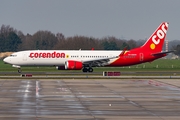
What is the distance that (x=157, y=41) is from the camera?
69000 millimetres

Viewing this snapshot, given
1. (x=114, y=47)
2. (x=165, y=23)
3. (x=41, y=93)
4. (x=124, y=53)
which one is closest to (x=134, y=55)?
(x=124, y=53)

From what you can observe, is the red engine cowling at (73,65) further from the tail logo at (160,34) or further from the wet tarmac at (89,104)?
the wet tarmac at (89,104)

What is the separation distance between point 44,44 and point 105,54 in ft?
381

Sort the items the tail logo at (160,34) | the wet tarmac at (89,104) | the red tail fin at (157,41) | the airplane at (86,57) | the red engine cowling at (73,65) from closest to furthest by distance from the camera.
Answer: the wet tarmac at (89,104) → the red engine cowling at (73,65) → the airplane at (86,57) → the red tail fin at (157,41) → the tail logo at (160,34)

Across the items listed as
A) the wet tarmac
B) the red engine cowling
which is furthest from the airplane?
the wet tarmac

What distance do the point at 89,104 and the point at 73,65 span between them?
36.9 metres

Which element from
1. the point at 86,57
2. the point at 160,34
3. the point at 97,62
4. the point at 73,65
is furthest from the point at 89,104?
the point at 160,34

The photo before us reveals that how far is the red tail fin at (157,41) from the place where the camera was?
6862 cm

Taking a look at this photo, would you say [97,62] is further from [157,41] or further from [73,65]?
[157,41]

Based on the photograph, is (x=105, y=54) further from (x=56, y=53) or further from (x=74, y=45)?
(x=74, y=45)

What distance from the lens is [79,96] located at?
104 ft

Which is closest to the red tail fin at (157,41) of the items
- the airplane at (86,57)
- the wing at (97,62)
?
the airplane at (86,57)

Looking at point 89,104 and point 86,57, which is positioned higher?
point 86,57

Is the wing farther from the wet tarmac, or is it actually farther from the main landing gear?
the wet tarmac
